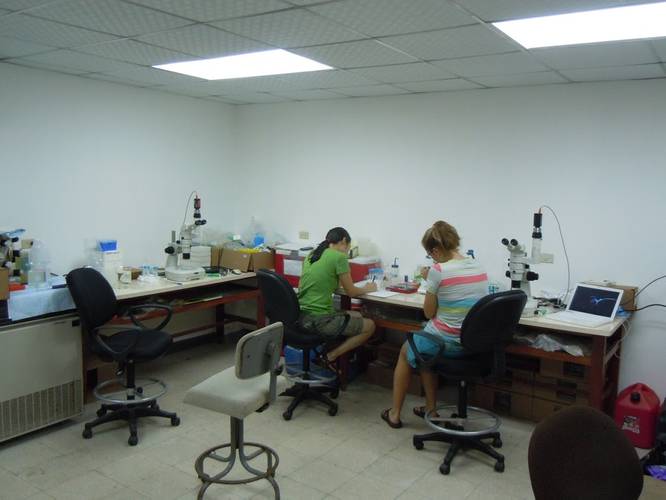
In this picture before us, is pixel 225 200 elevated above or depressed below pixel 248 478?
above

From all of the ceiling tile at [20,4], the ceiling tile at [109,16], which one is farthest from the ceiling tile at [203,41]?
the ceiling tile at [20,4]

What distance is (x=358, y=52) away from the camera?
3.01 metres

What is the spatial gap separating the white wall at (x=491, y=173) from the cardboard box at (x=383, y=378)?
0.85 m

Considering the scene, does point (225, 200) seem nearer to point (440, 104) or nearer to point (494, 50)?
point (440, 104)

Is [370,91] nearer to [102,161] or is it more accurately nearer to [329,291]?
[329,291]

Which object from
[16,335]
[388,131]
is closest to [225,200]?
[388,131]

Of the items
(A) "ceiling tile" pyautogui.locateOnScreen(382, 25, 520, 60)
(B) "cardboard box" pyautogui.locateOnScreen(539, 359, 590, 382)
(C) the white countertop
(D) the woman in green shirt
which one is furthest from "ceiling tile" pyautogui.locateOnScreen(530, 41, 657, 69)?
(C) the white countertop

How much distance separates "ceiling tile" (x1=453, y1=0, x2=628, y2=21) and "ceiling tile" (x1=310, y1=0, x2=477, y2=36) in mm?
85

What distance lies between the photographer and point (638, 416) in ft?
10.8

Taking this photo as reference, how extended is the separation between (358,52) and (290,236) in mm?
2425

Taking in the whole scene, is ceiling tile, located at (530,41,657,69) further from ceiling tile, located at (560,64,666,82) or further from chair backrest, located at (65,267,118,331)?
chair backrest, located at (65,267,118,331)

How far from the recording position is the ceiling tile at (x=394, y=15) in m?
2.21

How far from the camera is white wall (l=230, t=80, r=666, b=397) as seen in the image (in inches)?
→ 139

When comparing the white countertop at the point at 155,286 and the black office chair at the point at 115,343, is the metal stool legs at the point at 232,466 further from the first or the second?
the white countertop at the point at 155,286
